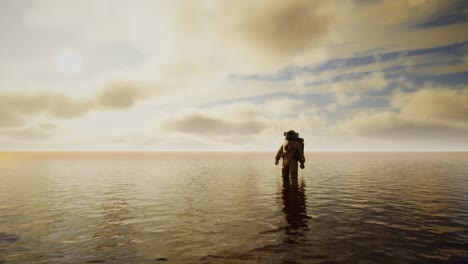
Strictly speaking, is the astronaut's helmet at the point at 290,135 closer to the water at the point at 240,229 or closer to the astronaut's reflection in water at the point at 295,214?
the astronaut's reflection in water at the point at 295,214

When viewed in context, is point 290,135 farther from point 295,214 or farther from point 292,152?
point 295,214

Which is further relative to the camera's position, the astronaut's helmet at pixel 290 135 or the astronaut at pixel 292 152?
the astronaut's helmet at pixel 290 135

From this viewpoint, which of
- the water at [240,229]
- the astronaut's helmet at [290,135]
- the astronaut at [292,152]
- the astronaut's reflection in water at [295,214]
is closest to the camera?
the water at [240,229]

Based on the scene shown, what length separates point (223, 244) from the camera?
37.8 ft

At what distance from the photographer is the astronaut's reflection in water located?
1234cm

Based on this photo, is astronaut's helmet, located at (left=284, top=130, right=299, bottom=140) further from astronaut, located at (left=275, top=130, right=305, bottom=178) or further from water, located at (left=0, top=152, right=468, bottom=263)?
water, located at (left=0, top=152, right=468, bottom=263)

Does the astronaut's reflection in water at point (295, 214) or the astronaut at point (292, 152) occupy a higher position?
the astronaut at point (292, 152)

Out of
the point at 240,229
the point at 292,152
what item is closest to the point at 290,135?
the point at 292,152

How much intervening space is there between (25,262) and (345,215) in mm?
16979

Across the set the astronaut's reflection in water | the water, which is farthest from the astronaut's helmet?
the water

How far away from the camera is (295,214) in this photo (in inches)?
662

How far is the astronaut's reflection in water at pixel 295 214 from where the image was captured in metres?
12.3

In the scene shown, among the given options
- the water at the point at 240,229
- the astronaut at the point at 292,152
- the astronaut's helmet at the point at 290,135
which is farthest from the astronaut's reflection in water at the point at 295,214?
the astronaut's helmet at the point at 290,135

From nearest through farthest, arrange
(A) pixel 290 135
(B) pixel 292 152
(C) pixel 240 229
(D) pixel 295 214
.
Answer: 1. (C) pixel 240 229
2. (D) pixel 295 214
3. (B) pixel 292 152
4. (A) pixel 290 135
